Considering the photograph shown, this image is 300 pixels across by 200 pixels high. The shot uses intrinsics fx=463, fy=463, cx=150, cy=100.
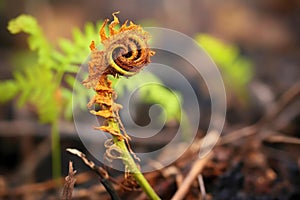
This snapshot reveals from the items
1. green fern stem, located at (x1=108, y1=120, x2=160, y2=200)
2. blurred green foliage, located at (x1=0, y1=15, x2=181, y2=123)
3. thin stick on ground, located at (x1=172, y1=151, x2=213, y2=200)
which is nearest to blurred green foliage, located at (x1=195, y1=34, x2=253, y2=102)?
blurred green foliage, located at (x1=0, y1=15, x2=181, y2=123)

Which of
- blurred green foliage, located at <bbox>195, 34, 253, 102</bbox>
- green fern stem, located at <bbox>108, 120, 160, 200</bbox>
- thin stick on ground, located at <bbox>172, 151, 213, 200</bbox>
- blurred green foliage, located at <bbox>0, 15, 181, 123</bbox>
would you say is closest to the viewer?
green fern stem, located at <bbox>108, 120, 160, 200</bbox>

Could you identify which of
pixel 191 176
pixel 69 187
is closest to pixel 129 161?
pixel 69 187

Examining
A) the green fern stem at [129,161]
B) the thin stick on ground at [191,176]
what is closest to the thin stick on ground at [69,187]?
the green fern stem at [129,161]

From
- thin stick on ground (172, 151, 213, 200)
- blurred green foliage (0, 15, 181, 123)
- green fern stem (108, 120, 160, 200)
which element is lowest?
thin stick on ground (172, 151, 213, 200)

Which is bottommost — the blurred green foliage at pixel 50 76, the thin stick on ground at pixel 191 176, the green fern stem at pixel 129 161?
the thin stick on ground at pixel 191 176

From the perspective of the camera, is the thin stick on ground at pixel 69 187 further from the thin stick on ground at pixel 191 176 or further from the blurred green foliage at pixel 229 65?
the blurred green foliage at pixel 229 65

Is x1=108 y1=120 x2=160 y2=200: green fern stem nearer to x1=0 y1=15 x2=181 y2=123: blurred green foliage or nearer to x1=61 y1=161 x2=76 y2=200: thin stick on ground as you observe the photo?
x1=61 y1=161 x2=76 y2=200: thin stick on ground

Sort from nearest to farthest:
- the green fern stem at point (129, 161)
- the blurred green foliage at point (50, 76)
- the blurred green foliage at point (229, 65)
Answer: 1. the green fern stem at point (129, 161)
2. the blurred green foliage at point (50, 76)
3. the blurred green foliage at point (229, 65)

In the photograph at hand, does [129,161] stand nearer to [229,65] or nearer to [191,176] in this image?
[191,176]

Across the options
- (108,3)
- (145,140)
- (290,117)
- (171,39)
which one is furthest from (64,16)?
(290,117)
